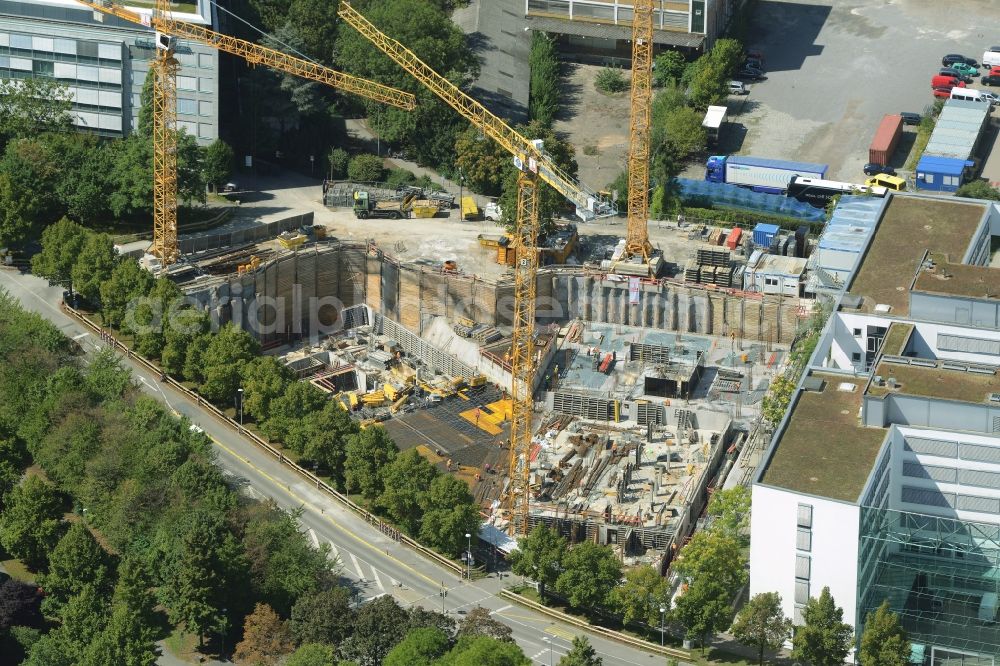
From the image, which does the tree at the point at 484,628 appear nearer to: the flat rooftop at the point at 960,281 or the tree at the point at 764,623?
the tree at the point at 764,623

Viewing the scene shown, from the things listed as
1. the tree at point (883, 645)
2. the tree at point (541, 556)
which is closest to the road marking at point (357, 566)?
the tree at point (541, 556)

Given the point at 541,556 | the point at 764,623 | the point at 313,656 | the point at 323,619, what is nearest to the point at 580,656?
the point at 764,623

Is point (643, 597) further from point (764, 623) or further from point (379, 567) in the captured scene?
point (379, 567)

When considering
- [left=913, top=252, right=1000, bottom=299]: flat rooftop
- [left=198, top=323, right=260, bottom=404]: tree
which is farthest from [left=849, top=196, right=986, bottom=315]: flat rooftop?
[left=198, top=323, right=260, bottom=404]: tree

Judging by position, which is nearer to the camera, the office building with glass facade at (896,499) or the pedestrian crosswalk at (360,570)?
the office building with glass facade at (896,499)

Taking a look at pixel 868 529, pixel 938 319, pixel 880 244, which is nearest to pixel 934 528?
pixel 868 529

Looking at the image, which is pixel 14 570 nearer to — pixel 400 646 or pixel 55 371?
pixel 55 371
